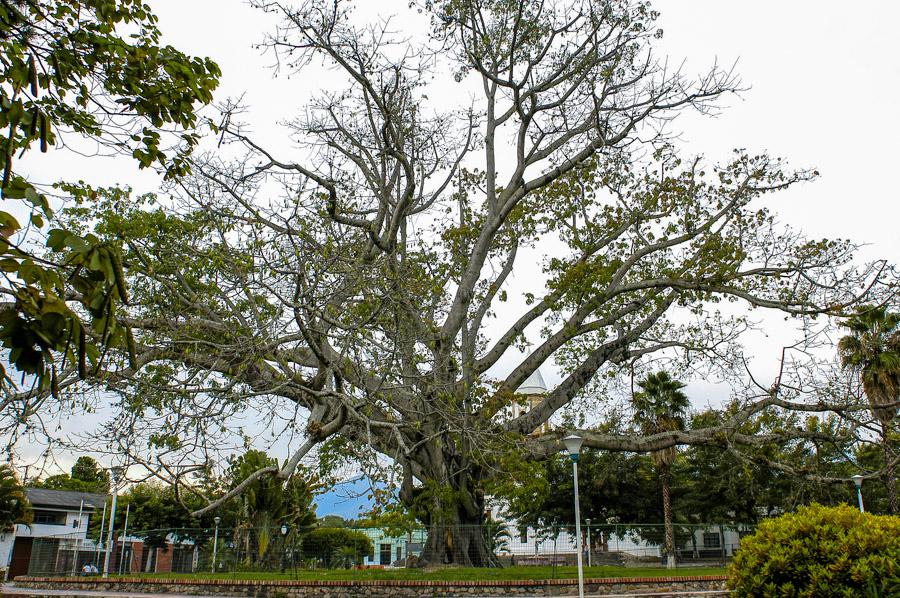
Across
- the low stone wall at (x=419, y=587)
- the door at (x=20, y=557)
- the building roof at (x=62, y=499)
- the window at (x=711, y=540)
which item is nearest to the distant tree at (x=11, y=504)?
the door at (x=20, y=557)

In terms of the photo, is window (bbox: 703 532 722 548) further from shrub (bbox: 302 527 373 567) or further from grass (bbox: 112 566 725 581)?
shrub (bbox: 302 527 373 567)

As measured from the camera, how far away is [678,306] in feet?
55.8

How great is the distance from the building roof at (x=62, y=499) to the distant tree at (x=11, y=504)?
19.7ft

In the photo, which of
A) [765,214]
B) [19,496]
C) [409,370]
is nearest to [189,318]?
[409,370]

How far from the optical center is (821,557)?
6.48 m

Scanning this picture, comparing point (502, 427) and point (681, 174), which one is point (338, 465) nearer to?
point (502, 427)

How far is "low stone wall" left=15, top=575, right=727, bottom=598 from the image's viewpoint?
1407cm

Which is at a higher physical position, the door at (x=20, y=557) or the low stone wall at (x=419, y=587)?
the low stone wall at (x=419, y=587)

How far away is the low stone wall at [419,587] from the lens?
46.2 ft

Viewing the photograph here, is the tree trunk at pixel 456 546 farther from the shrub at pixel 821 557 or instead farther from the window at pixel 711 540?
the shrub at pixel 821 557

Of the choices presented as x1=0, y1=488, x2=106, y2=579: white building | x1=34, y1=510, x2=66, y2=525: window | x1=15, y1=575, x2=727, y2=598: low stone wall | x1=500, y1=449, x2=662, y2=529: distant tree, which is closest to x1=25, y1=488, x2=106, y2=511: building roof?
x1=0, y1=488, x2=106, y2=579: white building

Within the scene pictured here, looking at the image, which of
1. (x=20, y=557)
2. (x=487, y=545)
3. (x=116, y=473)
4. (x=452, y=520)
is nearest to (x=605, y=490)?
(x=487, y=545)

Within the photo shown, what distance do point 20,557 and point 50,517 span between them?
3679 millimetres

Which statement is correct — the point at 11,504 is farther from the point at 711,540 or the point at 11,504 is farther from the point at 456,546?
the point at 711,540
